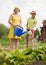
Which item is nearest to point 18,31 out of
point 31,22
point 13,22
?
point 13,22

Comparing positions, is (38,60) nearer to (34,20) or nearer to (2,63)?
(2,63)

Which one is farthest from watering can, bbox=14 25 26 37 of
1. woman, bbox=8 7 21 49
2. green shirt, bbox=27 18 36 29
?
green shirt, bbox=27 18 36 29

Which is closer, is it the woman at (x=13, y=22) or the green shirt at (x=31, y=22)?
the woman at (x=13, y=22)

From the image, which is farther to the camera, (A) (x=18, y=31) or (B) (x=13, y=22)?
(B) (x=13, y=22)

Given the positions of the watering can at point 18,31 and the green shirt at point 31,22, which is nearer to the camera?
the watering can at point 18,31

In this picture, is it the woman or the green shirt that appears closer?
the woman

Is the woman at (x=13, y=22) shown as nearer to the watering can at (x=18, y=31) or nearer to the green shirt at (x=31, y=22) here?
the watering can at (x=18, y=31)

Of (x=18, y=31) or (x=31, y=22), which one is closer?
(x=18, y=31)

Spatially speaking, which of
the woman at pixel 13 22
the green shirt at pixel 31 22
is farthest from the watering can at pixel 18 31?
the green shirt at pixel 31 22

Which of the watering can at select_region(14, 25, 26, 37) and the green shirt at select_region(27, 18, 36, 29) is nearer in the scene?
the watering can at select_region(14, 25, 26, 37)

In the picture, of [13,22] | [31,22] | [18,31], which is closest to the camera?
[18,31]

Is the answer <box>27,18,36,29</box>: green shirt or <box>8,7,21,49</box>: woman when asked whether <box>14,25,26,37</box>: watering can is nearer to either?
<box>8,7,21,49</box>: woman

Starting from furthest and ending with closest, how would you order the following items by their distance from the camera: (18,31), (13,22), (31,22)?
1. (31,22)
2. (13,22)
3. (18,31)

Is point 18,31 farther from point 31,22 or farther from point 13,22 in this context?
point 31,22
